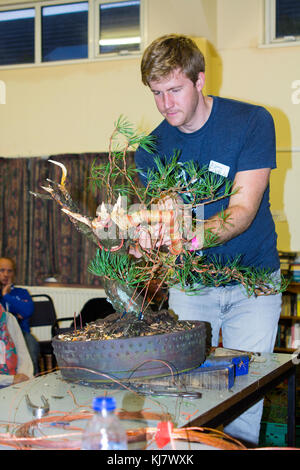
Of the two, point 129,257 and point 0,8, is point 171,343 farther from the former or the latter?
point 0,8

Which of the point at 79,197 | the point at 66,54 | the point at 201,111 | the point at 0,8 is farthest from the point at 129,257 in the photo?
the point at 0,8

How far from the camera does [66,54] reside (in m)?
5.45

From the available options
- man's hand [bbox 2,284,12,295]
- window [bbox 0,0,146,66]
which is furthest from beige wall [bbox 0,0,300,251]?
man's hand [bbox 2,284,12,295]

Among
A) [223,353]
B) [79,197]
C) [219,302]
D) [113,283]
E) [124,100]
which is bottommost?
[223,353]

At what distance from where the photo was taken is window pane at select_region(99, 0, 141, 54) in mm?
5223

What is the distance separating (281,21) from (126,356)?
4484 millimetres

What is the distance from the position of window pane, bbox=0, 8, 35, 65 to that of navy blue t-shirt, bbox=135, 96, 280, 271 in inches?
167

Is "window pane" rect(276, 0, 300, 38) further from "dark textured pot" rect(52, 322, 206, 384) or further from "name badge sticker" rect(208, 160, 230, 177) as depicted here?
"dark textured pot" rect(52, 322, 206, 384)

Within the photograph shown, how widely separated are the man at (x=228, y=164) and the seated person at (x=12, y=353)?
1343 mm

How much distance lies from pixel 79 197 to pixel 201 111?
3487 millimetres

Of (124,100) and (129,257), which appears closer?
(129,257)

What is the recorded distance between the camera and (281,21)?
4.93m
